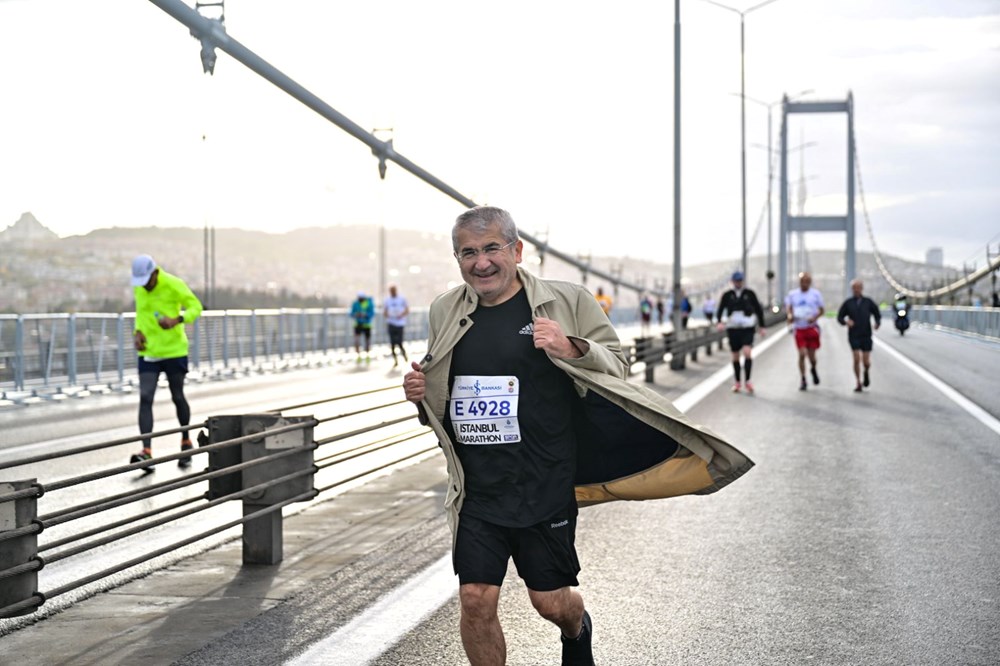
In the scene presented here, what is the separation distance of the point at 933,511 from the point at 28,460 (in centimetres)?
598

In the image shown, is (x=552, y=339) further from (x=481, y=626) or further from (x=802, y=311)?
(x=802, y=311)

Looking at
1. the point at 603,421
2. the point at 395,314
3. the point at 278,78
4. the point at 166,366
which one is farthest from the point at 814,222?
the point at 603,421

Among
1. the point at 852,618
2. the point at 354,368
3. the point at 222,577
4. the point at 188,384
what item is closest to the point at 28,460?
the point at 222,577

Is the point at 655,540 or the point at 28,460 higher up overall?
the point at 28,460

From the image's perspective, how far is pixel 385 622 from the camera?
580cm

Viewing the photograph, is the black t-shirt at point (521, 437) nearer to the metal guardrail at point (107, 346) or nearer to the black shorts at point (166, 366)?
the black shorts at point (166, 366)

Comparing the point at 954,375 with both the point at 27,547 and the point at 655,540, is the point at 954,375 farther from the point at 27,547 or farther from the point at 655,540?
the point at 27,547

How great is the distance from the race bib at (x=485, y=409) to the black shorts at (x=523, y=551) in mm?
262

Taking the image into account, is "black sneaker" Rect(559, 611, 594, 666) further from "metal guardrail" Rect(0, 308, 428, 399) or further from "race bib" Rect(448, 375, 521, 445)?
"metal guardrail" Rect(0, 308, 428, 399)

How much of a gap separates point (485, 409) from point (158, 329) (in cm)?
714

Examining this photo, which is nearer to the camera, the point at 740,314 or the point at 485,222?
the point at 485,222

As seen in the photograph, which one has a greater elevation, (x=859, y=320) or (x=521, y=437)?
(x=859, y=320)

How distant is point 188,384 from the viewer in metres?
25.5

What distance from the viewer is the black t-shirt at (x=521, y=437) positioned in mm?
4453
